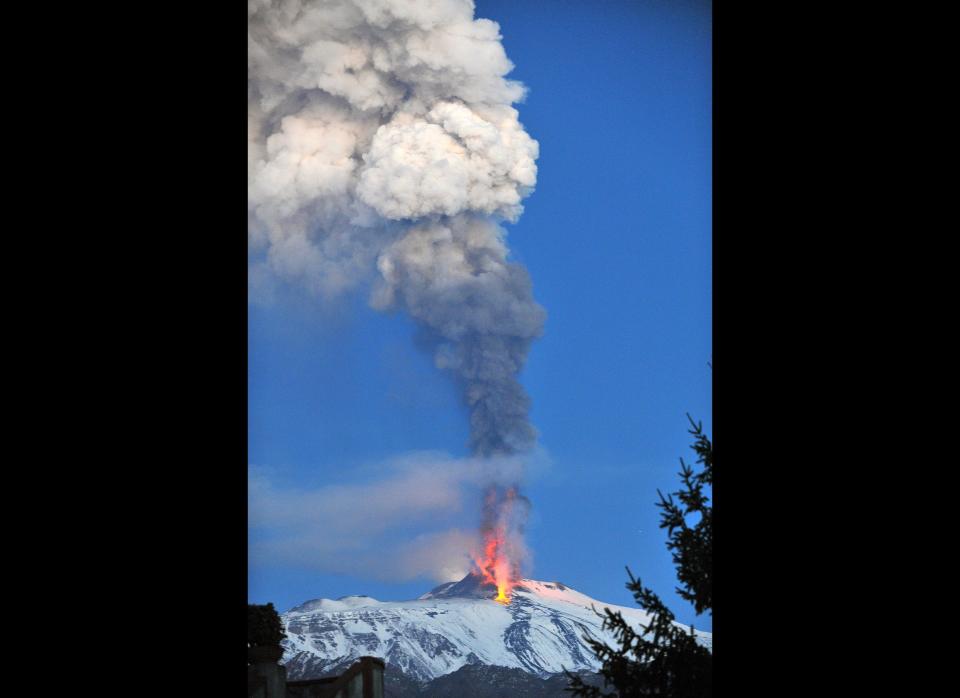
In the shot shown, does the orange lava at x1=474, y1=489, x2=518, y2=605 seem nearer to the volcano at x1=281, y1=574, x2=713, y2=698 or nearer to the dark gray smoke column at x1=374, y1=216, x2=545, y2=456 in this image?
the volcano at x1=281, y1=574, x2=713, y2=698

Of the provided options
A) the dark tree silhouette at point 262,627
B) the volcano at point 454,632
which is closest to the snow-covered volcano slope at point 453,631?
the volcano at point 454,632

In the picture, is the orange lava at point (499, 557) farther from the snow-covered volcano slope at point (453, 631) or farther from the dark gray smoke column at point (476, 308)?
the dark gray smoke column at point (476, 308)

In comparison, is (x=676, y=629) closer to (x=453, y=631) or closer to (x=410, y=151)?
(x=453, y=631)

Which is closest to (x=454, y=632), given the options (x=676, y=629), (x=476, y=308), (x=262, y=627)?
(x=476, y=308)
